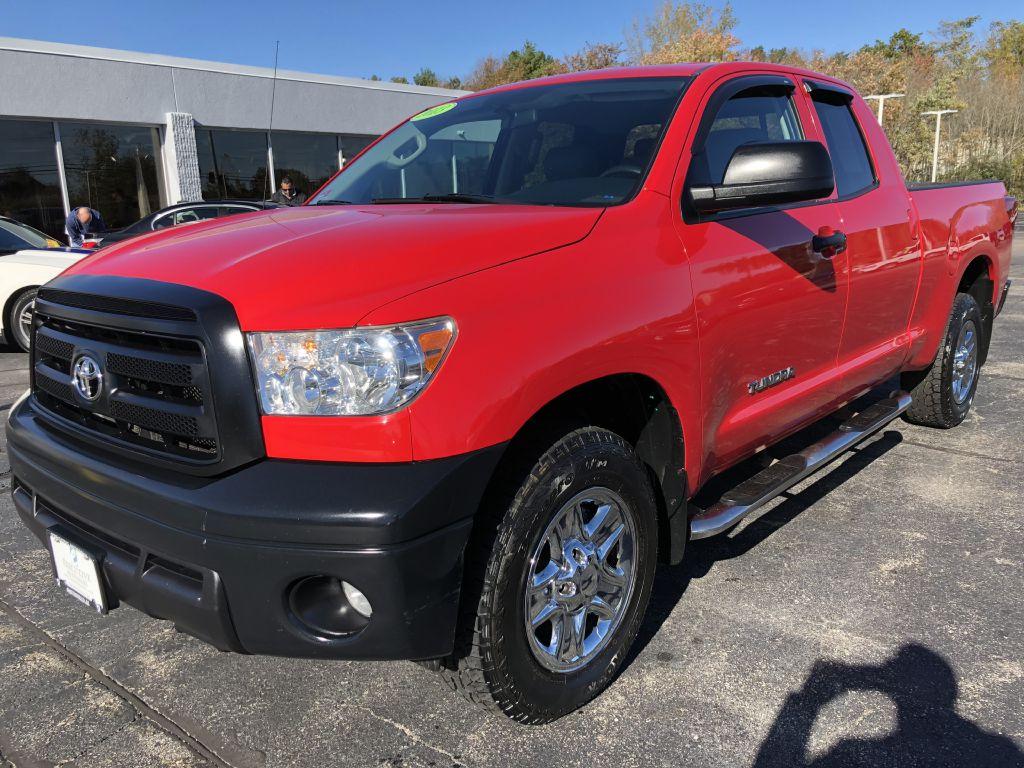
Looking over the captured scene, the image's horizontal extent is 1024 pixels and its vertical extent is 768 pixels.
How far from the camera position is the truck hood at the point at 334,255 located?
192 cm

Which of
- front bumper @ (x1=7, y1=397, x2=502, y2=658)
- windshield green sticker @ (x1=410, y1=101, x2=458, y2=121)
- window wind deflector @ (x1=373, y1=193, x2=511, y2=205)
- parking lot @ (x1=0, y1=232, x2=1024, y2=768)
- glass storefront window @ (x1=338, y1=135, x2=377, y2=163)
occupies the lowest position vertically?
parking lot @ (x1=0, y1=232, x2=1024, y2=768)

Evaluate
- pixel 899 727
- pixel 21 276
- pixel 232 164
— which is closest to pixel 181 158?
pixel 232 164

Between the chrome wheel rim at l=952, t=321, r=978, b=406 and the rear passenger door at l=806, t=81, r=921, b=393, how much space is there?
1.00m

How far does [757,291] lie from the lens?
2.79 metres

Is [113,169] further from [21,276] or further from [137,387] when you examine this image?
[137,387]

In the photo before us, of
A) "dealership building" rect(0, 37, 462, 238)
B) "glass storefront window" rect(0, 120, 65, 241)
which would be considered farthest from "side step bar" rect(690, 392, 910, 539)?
"glass storefront window" rect(0, 120, 65, 241)

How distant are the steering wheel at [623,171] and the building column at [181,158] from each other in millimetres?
14452

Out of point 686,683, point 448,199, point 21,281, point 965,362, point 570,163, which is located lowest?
point 686,683

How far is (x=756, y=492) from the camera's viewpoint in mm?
3020

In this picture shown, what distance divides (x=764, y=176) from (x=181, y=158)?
50.2 feet

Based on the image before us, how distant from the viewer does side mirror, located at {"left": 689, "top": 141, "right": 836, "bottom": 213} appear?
256 cm

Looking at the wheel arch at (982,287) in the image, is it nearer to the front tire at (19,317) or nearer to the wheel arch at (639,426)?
the wheel arch at (639,426)

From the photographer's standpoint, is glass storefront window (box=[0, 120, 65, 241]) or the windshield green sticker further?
glass storefront window (box=[0, 120, 65, 241])

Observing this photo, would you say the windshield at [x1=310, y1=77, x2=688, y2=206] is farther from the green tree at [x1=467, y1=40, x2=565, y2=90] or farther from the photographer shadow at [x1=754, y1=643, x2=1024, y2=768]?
the green tree at [x1=467, y1=40, x2=565, y2=90]
